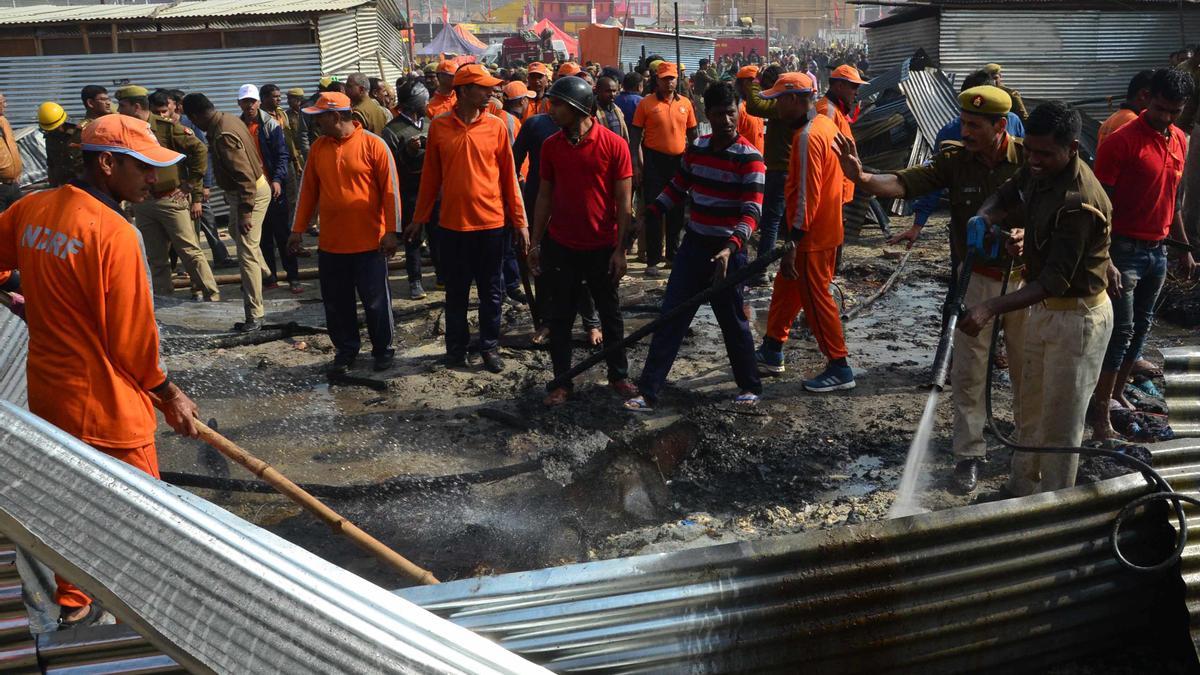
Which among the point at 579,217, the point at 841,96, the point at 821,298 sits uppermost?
the point at 841,96

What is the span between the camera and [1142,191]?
17.0ft

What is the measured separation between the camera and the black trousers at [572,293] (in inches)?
241

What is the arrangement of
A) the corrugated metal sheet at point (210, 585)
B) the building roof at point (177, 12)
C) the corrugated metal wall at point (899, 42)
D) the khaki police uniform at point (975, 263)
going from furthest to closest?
the corrugated metal wall at point (899, 42), the building roof at point (177, 12), the khaki police uniform at point (975, 263), the corrugated metal sheet at point (210, 585)

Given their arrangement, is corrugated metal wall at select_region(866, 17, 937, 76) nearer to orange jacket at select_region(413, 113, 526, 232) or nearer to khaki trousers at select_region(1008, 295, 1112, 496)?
orange jacket at select_region(413, 113, 526, 232)

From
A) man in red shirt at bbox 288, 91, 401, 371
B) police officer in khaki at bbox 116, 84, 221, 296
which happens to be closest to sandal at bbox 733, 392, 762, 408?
man in red shirt at bbox 288, 91, 401, 371

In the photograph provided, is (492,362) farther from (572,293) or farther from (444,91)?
(444,91)

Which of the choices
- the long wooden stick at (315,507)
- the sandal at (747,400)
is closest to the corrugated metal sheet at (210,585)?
the long wooden stick at (315,507)

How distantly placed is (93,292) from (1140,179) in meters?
5.15

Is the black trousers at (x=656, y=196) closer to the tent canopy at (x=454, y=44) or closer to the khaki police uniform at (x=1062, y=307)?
the khaki police uniform at (x=1062, y=307)

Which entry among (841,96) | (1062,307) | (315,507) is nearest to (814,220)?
(841,96)

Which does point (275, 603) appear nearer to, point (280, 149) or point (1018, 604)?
point (1018, 604)

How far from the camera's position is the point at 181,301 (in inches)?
336

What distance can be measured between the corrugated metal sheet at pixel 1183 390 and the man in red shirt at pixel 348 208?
15.4 feet

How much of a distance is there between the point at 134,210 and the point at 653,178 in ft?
15.8
